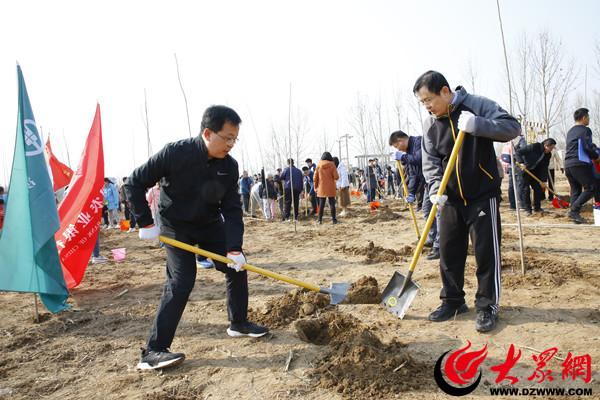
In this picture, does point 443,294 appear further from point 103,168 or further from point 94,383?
point 103,168

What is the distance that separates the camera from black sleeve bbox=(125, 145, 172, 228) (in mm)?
2859

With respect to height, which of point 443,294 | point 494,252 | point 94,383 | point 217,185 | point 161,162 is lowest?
point 94,383

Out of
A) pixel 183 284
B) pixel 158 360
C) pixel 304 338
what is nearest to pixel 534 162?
pixel 304 338

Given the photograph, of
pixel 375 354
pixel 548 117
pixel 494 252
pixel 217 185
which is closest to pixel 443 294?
pixel 494 252

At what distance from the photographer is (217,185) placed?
302 cm

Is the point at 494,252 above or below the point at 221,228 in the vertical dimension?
below

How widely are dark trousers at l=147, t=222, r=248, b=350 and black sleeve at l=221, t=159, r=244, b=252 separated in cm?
12

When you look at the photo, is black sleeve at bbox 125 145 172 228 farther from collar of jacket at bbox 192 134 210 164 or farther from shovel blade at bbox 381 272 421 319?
shovel blade at bbox 381 272 421 319

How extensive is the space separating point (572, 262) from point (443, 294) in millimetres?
2358

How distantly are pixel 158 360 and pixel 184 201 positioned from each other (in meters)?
1.15

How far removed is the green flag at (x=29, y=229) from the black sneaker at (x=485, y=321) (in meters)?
3.84

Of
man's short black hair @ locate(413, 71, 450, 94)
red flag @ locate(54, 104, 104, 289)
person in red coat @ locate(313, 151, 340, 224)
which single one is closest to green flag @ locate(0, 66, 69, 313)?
red flag @ locate(54, 104, 104, 289)

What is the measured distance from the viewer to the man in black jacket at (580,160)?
21.9 ft

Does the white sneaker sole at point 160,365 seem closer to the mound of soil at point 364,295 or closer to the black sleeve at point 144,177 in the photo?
the black sleeve at point 144,177
